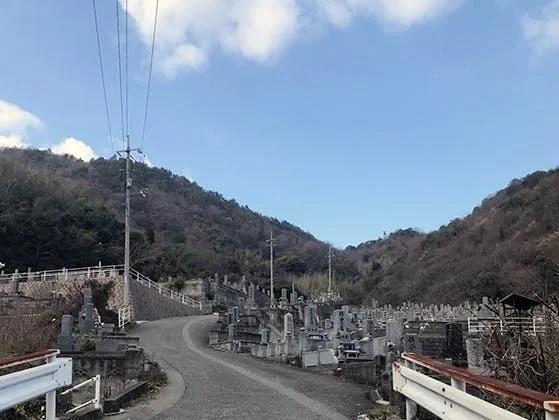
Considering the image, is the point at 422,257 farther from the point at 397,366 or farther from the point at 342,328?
the point at 397,366

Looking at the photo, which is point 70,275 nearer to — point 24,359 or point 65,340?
point 65,340

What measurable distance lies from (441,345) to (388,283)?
2710 inches

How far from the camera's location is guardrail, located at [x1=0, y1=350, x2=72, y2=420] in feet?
16.3

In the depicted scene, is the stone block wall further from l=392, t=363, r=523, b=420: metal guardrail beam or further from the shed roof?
l=392, t=363, r=523, b=420: metal guardrail beam

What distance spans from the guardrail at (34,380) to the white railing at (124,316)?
79.4 ft

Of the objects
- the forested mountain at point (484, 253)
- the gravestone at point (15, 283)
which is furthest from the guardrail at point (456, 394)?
the forested mountain at point (484, 253)

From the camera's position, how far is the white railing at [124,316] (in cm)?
3090

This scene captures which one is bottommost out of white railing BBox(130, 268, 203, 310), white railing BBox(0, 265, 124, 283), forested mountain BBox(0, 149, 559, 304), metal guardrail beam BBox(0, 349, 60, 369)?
metal guardrail beam BBox(0, 349, 60, 369)

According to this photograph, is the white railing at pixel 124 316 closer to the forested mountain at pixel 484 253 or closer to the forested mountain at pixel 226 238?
the forested mountain at pixel 226 238

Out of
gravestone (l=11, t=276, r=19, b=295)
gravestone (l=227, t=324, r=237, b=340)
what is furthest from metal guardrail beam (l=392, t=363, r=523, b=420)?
gravestone (l=11, t=276, r=19, b=295)

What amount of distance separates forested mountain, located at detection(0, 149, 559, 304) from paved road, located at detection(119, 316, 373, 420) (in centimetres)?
969

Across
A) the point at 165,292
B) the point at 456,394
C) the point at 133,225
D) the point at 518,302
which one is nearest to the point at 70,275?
the point at 165,292

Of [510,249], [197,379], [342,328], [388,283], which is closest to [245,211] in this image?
[388,283]

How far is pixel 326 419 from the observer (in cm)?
805
